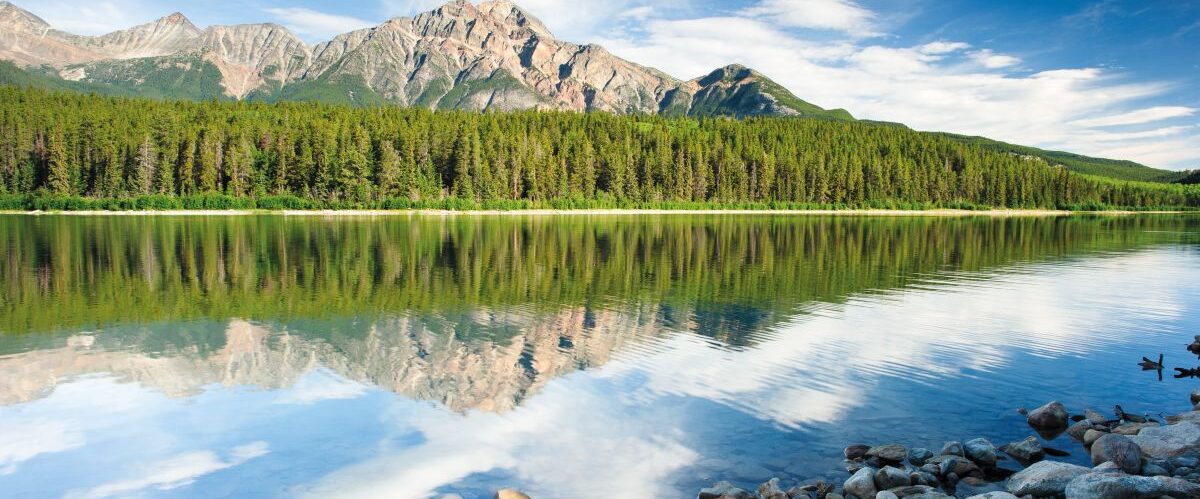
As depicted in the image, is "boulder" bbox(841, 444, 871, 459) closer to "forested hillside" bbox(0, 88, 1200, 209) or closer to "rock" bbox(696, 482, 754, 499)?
"rock" bbox(696, 482, 754, 499)

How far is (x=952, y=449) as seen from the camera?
485 inches

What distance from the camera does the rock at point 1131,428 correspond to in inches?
524

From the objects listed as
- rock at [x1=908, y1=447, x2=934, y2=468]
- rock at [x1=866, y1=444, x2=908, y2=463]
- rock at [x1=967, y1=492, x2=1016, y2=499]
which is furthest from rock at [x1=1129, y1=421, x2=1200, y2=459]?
rock at [x1=967, y1=492, x2=1016, y2=499]

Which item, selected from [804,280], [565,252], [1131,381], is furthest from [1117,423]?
[565,252]

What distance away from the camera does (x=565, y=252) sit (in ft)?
160

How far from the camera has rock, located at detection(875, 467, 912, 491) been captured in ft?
35.1

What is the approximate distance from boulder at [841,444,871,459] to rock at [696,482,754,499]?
8.84 feet

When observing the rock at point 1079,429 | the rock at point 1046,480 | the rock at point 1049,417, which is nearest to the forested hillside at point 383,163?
the rock at point 1049,417

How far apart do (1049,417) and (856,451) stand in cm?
488

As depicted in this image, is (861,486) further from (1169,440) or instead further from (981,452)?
(1169,440)

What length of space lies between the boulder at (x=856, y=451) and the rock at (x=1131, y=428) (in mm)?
5024

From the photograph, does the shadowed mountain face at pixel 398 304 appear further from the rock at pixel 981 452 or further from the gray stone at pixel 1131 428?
the gray stone at pixel 1131 428

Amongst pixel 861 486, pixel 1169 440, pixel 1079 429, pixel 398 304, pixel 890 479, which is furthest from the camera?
pixel 398 304

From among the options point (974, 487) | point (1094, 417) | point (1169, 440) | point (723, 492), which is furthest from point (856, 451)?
point (1094, 417)
